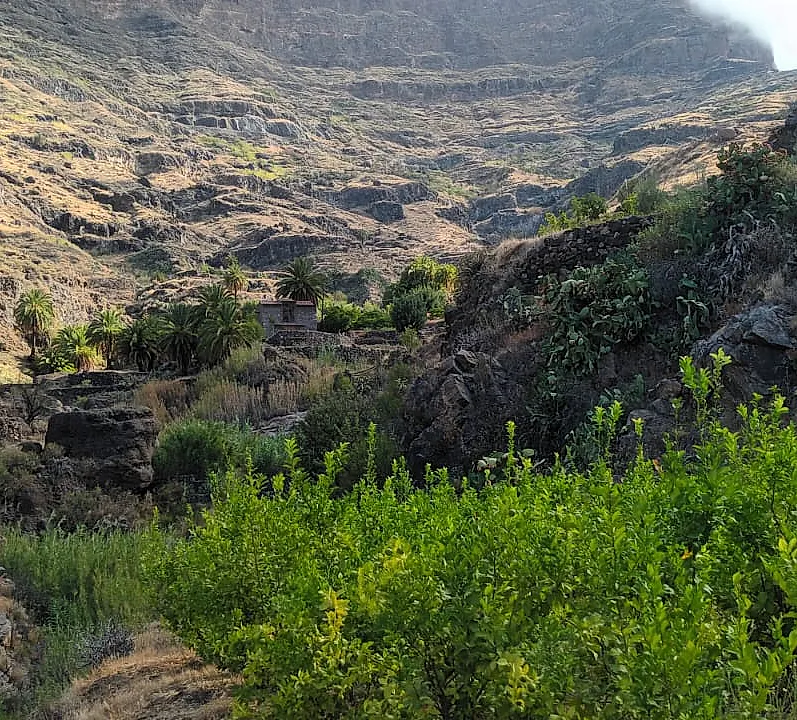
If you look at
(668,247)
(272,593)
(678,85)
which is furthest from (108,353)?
(678,85)

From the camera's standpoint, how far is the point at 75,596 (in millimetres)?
6684

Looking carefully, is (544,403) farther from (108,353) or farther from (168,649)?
(108,353)

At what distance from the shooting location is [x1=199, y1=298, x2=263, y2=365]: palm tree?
3212 centimetres

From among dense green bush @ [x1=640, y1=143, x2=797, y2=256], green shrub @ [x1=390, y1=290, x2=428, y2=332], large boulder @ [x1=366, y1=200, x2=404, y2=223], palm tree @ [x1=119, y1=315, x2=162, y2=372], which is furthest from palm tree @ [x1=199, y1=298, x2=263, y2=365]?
large boulder @ [x1=366, y1=200, x2=404, y2=223]

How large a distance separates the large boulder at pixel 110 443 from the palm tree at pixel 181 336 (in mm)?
23774

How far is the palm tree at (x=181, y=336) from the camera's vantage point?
1425 inches

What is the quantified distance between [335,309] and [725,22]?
194 m

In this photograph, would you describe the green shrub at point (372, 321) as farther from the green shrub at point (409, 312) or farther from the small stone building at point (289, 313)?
the small stone building at point (289, 313)

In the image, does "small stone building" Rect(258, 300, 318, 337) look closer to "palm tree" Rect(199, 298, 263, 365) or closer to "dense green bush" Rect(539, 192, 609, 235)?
"palm tree" Rect(199, 298, 263, 365)

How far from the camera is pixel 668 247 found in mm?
10680

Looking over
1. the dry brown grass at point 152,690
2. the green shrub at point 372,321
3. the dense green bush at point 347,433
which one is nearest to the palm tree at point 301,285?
the green shrub at point 372,321

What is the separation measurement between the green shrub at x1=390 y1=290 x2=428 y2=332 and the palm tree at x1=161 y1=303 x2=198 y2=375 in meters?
10.1

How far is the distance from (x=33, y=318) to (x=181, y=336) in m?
28.6

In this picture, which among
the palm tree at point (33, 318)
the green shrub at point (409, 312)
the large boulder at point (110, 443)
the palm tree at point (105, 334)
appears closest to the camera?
the large boulder at point (110, 443)
